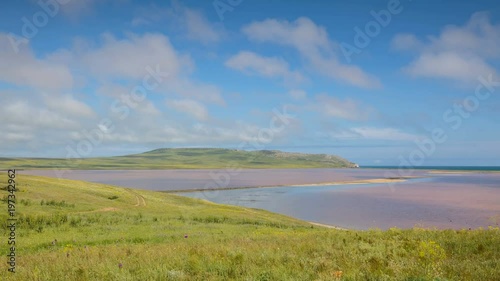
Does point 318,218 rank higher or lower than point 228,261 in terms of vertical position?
lower

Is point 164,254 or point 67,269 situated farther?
point 164,254

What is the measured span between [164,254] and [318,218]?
4046cm

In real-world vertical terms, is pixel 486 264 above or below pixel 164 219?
above

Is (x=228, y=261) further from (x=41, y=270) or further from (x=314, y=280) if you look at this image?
(x=41, y=270)

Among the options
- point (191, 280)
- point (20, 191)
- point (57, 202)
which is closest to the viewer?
point (191, 280)

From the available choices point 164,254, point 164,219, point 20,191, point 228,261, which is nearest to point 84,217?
point 164,219

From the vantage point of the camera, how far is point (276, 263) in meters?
10.1

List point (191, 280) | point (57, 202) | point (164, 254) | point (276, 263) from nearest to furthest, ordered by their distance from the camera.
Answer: point (191, 280)
point (276, 263)
point (164, 254)
point (57, 202)

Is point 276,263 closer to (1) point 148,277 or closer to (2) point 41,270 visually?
(1) point 148,277

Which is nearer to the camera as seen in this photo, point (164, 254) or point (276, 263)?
point (276, 263)

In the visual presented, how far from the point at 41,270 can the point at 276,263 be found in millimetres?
6477

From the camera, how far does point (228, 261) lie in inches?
410

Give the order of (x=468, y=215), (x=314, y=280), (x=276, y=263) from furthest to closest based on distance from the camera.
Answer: (x=468, y=215) → (x=276, y=263) → (x=314, y=280)

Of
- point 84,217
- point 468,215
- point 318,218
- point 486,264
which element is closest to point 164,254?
point 486,264
